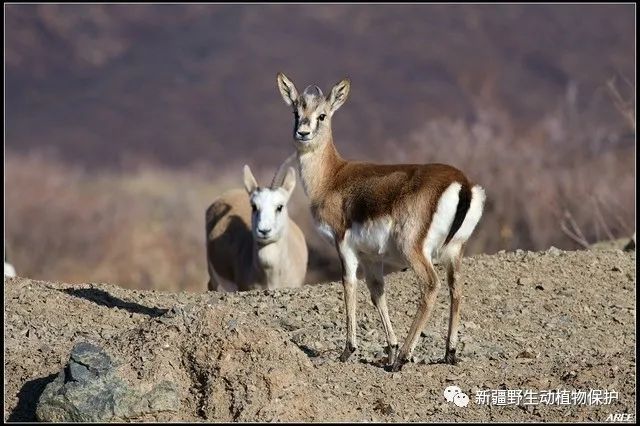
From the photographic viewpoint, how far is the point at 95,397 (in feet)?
30.2

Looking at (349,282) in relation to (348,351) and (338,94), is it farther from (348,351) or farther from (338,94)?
(338,94)

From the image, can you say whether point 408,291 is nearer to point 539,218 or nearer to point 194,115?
point 539,218

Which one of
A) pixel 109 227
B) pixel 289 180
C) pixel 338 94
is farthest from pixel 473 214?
pixel 109 227

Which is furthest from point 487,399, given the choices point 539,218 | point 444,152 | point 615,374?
point 444,152

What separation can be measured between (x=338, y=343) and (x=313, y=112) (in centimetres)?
219

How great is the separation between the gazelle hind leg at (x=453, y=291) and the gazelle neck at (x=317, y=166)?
145 cm

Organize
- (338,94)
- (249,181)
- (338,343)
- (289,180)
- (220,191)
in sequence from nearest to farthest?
(338,343) < (338,94) < (249,181) < (289,180) < (220,191)

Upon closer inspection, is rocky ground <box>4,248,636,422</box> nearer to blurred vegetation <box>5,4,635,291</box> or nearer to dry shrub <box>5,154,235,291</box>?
blurred vegetation <box>5,4,635,291</box>

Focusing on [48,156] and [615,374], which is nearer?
[615,374]

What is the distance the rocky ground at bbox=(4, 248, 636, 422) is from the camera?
935 cm

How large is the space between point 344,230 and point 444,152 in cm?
2225

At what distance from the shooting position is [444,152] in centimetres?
3341

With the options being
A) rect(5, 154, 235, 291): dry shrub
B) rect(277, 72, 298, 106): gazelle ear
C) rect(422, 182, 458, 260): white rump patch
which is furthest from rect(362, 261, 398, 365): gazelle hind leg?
rect(5, 154, 235, 291): dry shrub

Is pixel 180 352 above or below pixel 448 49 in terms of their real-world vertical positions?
below
